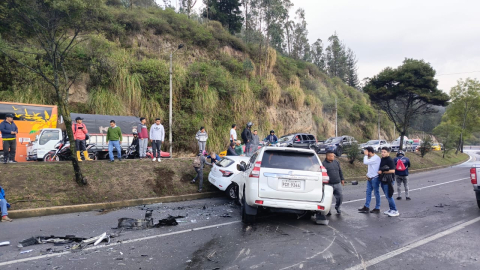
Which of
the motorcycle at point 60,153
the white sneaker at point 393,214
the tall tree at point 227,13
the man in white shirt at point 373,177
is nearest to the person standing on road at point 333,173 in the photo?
the man in white shirt at point 373,177

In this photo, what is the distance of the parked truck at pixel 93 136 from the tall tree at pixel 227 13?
85.9 ft

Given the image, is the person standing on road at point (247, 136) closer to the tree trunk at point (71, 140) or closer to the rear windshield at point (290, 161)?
the tree trunk at point (71, 140)

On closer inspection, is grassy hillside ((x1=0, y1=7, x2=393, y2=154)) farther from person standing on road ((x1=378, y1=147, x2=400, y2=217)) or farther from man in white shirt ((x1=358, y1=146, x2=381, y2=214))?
person standing on road ((x1=378, y1=147, x2=400, y2=217))

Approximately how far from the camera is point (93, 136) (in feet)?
53.3

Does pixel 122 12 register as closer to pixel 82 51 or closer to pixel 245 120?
pixel 82 51

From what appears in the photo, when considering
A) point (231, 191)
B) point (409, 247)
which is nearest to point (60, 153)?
point (231, 191)

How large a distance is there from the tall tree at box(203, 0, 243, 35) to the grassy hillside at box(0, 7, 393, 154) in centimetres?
579

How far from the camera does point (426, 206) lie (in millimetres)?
8961

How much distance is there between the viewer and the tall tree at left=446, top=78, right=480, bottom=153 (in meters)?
41.7

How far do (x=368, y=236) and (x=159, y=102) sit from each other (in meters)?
18.5

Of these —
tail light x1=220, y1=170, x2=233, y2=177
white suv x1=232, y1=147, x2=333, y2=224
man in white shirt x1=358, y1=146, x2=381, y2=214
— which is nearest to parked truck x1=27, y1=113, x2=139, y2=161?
tail light x1=220, y1=170, x2=233, y2=177

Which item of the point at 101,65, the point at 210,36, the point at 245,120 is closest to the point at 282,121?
the point at 245,120

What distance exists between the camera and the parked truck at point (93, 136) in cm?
1406

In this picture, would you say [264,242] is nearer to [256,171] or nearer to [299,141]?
[256,171]
